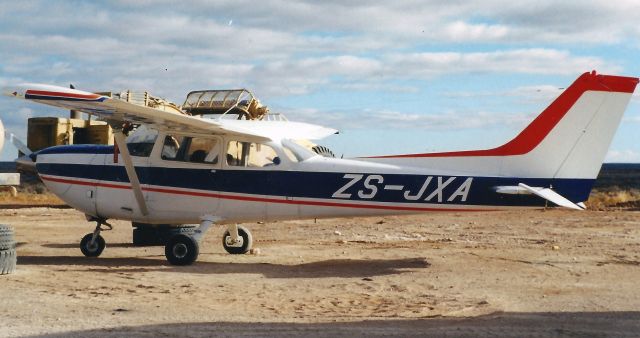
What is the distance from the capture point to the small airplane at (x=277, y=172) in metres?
10.6

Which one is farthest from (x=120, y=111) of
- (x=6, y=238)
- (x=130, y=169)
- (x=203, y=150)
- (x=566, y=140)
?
(x=566, y=140)

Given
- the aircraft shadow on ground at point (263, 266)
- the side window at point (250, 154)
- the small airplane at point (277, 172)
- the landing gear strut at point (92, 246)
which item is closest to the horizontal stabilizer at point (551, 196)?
the small airplane at point (277, 172)

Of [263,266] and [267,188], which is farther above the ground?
[267,188]

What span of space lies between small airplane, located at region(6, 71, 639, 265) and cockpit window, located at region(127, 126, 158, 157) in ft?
0.06

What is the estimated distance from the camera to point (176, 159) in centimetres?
1203

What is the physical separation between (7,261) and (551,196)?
735 cm

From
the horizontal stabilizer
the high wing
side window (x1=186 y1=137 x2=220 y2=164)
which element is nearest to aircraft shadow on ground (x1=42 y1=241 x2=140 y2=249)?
side window (x1=186 y1=137 x2=220 y2=164)

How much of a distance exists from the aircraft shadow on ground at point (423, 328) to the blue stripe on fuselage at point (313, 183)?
3.47 meters

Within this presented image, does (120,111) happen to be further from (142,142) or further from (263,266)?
(263,266)

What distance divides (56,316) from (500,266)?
6536 mm

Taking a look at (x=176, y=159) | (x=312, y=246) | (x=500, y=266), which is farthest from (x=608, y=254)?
(x=176, y=159)

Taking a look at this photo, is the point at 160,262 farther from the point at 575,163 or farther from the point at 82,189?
the point at 575,163

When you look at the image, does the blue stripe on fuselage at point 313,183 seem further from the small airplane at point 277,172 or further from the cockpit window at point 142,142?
the cockpit window at point 142,142

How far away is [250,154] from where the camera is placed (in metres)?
11.8
